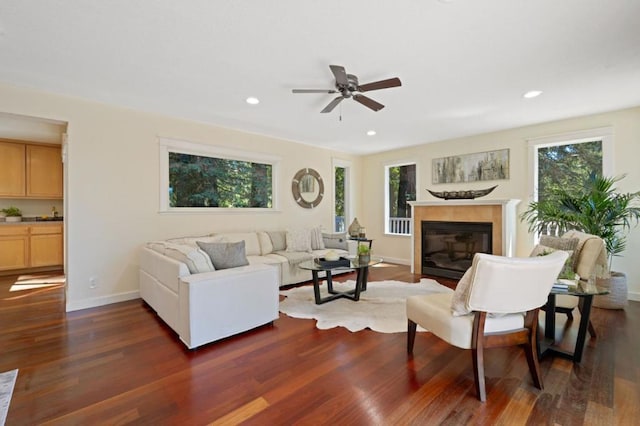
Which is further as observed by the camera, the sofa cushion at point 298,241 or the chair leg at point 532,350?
the sofa cushion at point 298,241

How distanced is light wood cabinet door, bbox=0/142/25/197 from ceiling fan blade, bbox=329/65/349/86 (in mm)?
6418

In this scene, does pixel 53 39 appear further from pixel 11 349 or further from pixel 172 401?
pixel 172 401

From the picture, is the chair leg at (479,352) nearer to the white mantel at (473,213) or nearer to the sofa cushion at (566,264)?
the sofa cushion at (566,264)

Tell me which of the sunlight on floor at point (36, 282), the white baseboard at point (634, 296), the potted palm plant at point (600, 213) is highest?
the potted palm plant at point (600, 213)

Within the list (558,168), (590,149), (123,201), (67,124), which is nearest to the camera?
(67,124)

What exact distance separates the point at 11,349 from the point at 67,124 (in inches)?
98.6

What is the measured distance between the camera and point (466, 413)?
177 cm

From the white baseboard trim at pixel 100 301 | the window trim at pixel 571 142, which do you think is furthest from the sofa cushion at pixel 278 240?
the window trim at pixel 571 142

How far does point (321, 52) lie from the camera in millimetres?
2547

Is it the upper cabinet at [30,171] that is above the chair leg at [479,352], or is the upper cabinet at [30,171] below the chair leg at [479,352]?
above

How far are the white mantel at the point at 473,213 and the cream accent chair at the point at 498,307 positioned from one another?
2.93 m

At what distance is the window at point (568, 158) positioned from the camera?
4152 mm

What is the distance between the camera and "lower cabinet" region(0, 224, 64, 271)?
17.2 ft

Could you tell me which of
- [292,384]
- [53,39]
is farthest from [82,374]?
[53,39]
